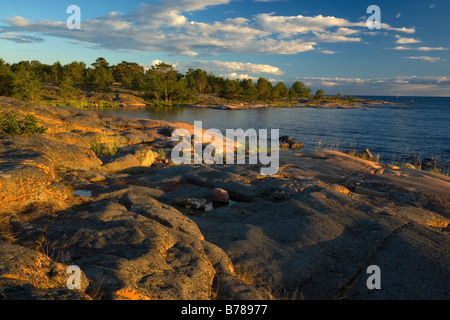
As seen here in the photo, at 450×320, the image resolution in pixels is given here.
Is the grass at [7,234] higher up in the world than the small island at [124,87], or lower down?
lower down

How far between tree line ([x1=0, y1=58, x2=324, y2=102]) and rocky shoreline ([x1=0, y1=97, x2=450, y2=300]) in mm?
56151

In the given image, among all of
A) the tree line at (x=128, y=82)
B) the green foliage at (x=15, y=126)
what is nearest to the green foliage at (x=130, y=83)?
the tree line at (x=128, y=82)

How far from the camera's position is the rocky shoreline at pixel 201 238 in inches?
153

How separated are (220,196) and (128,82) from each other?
112936 mm

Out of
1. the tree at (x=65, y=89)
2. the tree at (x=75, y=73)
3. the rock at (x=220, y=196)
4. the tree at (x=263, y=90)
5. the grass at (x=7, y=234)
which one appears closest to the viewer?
the grass at (x=7, y=234)

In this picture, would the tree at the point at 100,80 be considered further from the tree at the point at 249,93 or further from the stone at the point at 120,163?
the stone at the point at 120,163

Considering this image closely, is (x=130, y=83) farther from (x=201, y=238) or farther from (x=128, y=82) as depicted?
(x=201, y=238)

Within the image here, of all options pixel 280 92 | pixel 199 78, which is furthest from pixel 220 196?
pixel 280 92

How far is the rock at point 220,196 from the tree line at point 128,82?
56.8 meters

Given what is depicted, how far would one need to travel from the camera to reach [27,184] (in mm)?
6402

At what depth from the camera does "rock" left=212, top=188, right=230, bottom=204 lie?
31.5 ft

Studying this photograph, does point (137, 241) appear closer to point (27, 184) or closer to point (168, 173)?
point (27, 184)
